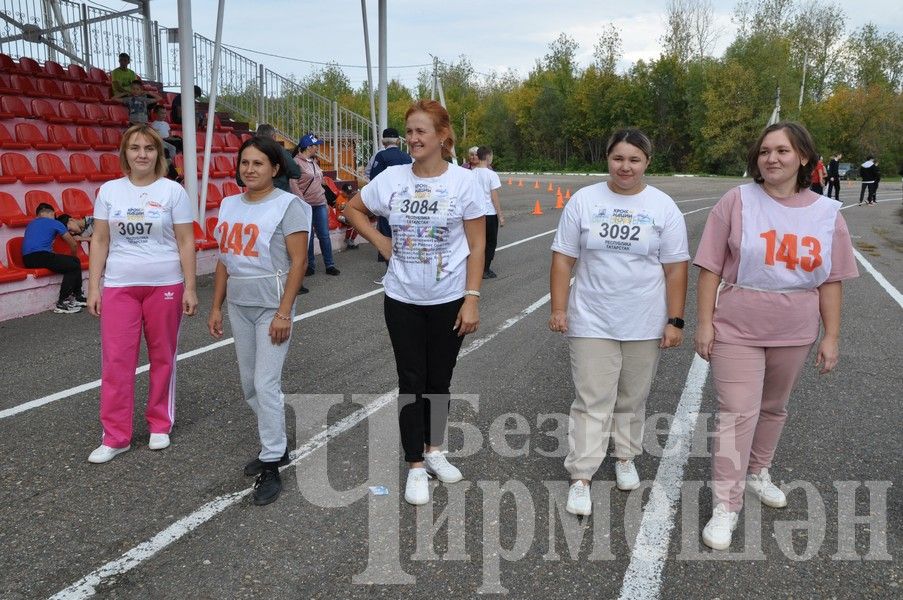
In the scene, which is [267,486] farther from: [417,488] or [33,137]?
[33,137]

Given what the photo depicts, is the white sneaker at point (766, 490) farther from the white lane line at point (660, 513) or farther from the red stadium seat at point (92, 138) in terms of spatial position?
the red stadium seat at point (92, 138)

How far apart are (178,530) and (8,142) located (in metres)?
9.58

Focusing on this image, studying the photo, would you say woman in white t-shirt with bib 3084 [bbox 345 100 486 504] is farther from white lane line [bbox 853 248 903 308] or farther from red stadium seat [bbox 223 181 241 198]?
red stadium seat [bbox 223 181 241 198]

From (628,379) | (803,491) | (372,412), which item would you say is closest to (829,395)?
(803,491)

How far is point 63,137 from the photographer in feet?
40.2

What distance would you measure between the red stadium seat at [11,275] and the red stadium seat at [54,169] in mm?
3166

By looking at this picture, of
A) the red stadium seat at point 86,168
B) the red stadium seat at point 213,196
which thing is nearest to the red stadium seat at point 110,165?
the red stadium seat at point 86,168

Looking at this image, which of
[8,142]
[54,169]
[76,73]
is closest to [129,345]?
[54,169]

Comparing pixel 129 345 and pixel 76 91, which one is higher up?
pixel 76 91

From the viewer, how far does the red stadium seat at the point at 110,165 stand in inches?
460

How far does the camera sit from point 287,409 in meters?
5.02

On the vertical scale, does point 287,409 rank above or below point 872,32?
below

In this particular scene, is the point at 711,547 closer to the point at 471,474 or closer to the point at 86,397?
the point at 471,474

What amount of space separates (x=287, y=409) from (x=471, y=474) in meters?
1.64
